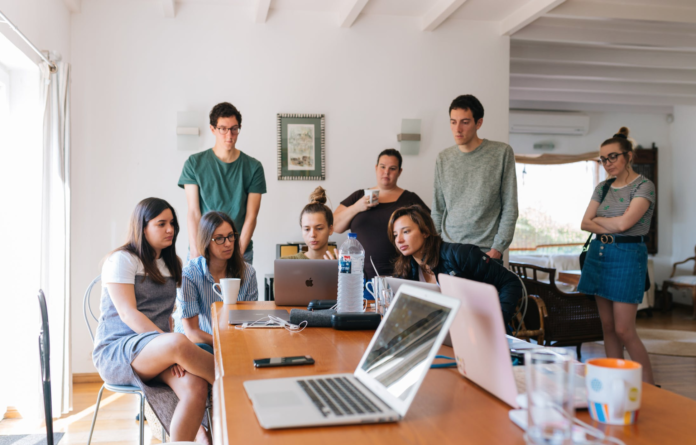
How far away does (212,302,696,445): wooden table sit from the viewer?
81 centimetres

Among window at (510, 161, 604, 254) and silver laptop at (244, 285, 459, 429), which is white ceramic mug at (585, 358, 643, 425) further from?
window at (510, 161, 604, 254)

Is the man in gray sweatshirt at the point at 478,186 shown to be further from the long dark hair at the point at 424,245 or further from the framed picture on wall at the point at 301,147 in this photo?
the framed picture on wall at the point at 301,147

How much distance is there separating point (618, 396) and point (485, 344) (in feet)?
0.79

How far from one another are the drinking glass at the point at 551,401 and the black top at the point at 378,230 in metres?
2.33

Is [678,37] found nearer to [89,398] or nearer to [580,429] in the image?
[580,429]

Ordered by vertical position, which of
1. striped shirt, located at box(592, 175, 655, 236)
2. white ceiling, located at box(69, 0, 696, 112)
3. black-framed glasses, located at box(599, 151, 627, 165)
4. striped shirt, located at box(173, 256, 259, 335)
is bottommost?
striped shirt, located at box(173, 256, 259, 335)

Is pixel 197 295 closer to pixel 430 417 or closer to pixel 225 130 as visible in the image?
pixel 225 130

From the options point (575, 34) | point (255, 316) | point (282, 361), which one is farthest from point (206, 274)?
point (575, 34)

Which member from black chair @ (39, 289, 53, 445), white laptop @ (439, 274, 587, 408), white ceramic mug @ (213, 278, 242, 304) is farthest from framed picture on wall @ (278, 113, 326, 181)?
white laptop @ (439, 274, 587, 408)

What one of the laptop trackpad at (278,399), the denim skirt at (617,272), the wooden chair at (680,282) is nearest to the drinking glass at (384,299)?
the laptop trackpad at (278,399)

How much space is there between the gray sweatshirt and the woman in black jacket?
2.33 feet

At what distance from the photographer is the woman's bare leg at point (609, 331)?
3062mm

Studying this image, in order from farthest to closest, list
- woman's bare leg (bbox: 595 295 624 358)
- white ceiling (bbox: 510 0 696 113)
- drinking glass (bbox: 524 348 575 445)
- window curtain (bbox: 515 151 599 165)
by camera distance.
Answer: window curtain (bbox: 515 151 599 165)
white ceiling (bbox: 510 0 696 113)
woman's bare leg (bbox: 595 295 624 358)
drinking glass (bbox: 524 348 575 445)

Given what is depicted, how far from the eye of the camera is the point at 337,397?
0.97m
